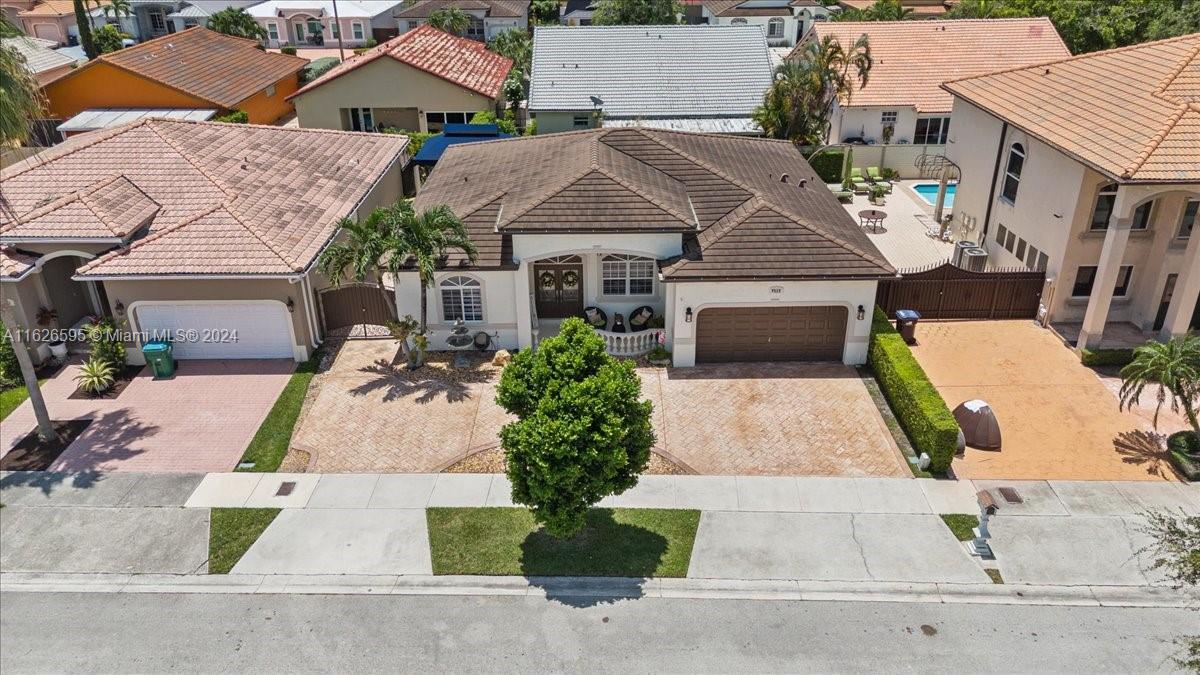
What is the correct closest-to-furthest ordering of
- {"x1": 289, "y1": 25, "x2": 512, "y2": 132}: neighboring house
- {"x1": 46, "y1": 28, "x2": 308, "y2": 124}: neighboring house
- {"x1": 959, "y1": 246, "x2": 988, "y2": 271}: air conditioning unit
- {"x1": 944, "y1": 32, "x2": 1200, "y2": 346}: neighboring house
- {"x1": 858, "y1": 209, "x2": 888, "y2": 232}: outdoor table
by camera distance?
{"x1": 944, "y1": 32, "x2": 1200, "y2": 346}: neighboring house, {"x1": 959, "y1": 246, "x2": 988, "y2": 271}: air conditioning unit, {"x1": 858, "y1": 209, "x2": 888, "y2": 232}: outdoor table, {"x1": 289, "y1": 25, "x2": 512, "y2": 132}: neighboring house, {"x1": 46, "y1": 28, "x2": 308, "y2": 124}: neighboring house

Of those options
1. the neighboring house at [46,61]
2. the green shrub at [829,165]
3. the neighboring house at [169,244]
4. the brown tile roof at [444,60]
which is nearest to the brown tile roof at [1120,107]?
the green shrub at [829,165]

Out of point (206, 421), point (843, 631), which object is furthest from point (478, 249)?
point (843, 631)

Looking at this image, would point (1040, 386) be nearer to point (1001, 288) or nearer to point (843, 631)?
point (1001, 288)

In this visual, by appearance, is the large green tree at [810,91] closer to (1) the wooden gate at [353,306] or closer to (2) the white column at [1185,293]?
(2) the white column at [1185,293]

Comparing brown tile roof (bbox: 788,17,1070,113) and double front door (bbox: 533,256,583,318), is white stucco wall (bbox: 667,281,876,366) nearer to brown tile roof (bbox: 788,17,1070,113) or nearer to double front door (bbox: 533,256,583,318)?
double front door (bbox: 533,256,583,318)

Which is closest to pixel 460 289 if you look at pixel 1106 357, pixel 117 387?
pixel 117 387

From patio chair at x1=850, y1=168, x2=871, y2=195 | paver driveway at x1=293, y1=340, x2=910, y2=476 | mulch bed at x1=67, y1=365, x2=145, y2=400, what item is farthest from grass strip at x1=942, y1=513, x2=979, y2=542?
patio chair at x1=850, y1=168, x2=871, y2=195

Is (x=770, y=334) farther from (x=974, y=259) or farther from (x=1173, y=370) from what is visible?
(x=974, y=259)
